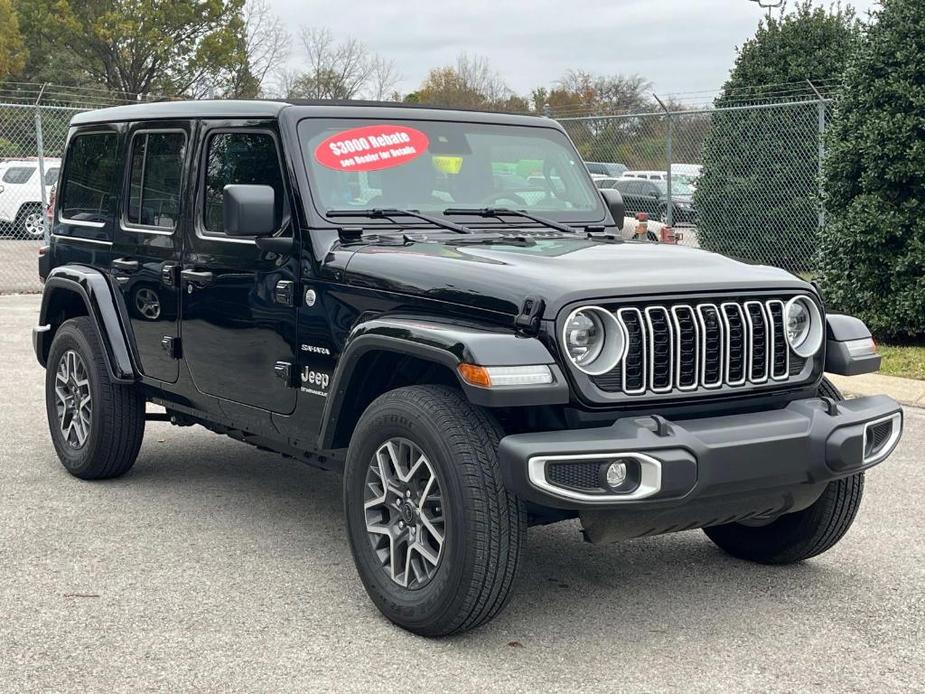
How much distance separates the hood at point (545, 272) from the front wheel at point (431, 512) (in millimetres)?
391

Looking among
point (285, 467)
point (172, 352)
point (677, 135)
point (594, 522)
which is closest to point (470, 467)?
point (594, 522)

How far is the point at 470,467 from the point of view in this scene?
395cm

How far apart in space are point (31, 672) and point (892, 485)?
4.58 m

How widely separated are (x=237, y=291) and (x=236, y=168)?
23.3 inches

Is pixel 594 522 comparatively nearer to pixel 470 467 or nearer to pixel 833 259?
pixel 470 467

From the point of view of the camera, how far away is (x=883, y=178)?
1074cm

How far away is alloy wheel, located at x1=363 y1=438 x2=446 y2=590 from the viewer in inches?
165

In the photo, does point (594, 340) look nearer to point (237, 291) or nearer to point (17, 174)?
point (237, 291)

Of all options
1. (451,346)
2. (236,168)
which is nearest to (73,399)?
(236,168)

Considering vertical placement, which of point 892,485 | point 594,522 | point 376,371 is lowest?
point 892,485

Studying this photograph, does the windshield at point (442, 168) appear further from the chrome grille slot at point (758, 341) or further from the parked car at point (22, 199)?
the parked car at point (22, 199)

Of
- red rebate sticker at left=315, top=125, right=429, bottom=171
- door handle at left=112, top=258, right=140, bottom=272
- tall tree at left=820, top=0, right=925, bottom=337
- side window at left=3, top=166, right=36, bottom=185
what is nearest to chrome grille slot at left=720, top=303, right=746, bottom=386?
red rebate sticker at left=315, top=125, right=429, bottom=171

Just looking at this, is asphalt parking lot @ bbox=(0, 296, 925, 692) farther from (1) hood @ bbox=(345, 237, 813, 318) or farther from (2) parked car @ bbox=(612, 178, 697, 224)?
(2) parked car @ bbox=(612, 178, 697, 224)

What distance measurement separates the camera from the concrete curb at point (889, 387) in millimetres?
8938
